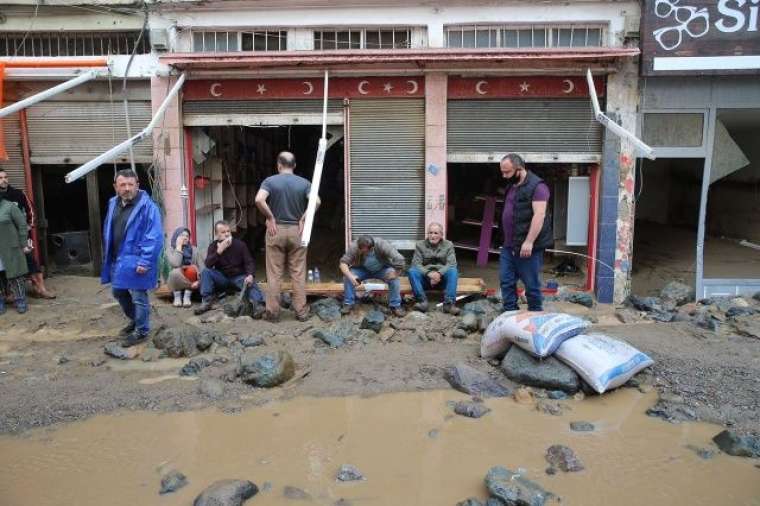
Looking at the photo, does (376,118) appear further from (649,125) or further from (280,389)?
(280,389)

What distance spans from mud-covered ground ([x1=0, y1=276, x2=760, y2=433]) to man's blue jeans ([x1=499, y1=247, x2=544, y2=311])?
0.58 m

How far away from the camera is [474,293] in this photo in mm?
7688

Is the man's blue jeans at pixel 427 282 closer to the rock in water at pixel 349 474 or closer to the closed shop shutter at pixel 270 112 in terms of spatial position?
the closed shop shutter at pixel 270 112

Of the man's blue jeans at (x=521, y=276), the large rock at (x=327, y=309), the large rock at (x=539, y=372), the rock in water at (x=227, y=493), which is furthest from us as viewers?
the large rock at (x=327, y=309)

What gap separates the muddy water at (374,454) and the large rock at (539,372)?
0.19 meters

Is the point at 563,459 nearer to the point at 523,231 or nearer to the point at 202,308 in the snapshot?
the point at 523,231

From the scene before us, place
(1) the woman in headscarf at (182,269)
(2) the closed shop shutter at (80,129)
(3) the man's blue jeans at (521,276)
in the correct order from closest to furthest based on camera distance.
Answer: (3) the man's blue jeans at (521,276) → (1) the woman in headscarf at (182,269) → (2) the closed shop shutter at (80,129)

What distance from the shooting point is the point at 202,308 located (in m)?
7.08

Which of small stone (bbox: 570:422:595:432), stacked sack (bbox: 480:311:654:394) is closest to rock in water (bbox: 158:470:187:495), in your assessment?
small stone (bbox: 570:422:595:432)

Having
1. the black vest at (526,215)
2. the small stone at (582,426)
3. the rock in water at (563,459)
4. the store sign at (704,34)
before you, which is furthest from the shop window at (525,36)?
the rock in water at (563,459)

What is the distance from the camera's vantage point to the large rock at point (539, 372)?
487 cm

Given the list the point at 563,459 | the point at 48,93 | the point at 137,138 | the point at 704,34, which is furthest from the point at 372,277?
the point at 704,34

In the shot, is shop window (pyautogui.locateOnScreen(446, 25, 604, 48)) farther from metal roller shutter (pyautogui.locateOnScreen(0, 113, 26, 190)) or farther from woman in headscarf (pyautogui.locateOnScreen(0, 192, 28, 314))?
metal roller shutter (pyautogui.locateOnScreen(0, 113, 26, 190))

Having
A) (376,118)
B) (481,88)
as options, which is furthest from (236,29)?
(481,88)
